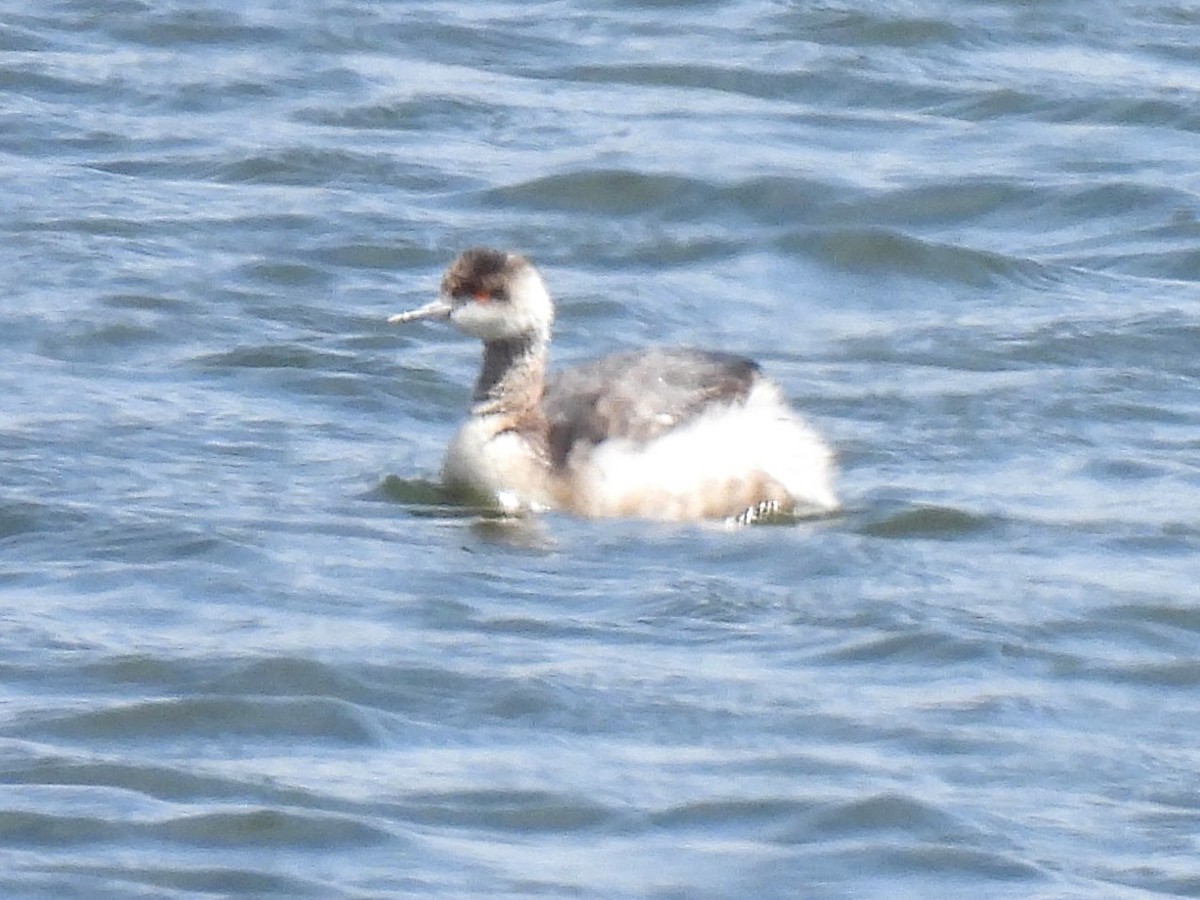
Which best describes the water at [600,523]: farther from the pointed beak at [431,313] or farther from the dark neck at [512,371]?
the pointed beak at [431,313]

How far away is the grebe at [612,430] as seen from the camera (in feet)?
34.3

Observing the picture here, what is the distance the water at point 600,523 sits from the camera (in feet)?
25.3

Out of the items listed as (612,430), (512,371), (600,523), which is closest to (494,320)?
(512,371)

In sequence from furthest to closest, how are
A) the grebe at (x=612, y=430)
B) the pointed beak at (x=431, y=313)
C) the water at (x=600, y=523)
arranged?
the pointed beak at (x=431, y=313) < the grebe at (x=612, y=430) < the water at (x=600, y=523)

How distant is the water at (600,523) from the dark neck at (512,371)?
0.37 meters

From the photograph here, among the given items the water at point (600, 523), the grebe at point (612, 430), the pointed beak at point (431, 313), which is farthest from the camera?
the pointed beak at point (431, 313)

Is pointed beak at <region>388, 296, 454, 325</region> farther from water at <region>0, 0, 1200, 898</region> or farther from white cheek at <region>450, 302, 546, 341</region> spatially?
water at <region>0, 0, 1200, 898</region>

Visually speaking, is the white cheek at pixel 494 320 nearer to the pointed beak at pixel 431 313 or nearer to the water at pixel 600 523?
the pointed beak at pixel 431 313

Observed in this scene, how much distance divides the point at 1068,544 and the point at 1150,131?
18.7 ft

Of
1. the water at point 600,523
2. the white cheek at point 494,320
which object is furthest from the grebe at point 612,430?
the water at point 600,523

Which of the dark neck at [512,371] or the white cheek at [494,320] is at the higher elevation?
the white cheek at [494,320]

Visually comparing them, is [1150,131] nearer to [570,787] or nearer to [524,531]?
[524,531]

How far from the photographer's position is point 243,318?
40.2 feet

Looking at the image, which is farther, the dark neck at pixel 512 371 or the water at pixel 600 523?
the dark neck at pixel 512 371
